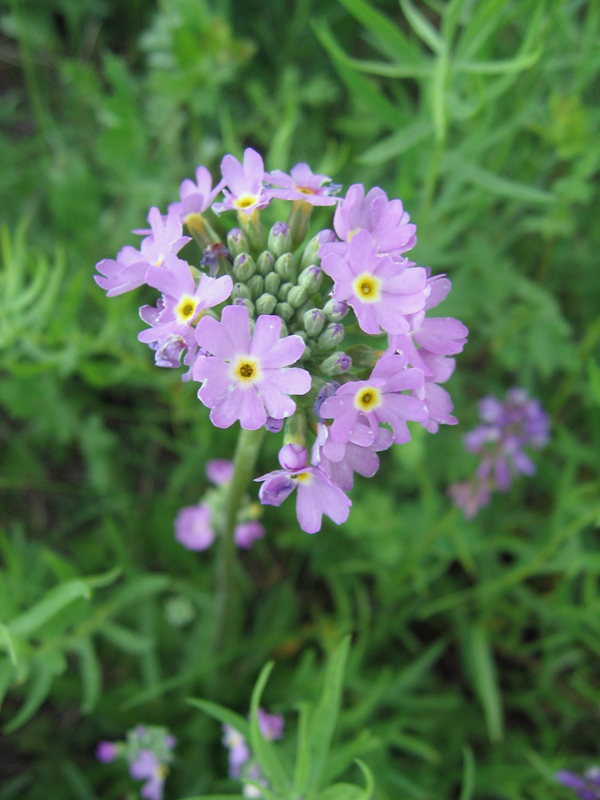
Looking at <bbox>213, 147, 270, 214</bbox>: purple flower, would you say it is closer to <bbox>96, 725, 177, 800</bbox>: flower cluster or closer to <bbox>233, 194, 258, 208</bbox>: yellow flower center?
<bbox>233, 194, 258, 208</bbox>: yellow flower center

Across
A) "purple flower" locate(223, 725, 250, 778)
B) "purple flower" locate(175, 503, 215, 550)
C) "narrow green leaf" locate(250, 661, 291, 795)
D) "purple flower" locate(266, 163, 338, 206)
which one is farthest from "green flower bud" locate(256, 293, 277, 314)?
"purple flower" locate(223, 725, 250, 778)

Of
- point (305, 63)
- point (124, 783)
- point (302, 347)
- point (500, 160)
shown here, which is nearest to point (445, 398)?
point (302, 347)

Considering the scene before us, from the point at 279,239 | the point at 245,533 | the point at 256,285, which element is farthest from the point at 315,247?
the point at 245,533

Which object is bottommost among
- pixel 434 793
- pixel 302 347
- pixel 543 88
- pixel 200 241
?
pixel 434 793

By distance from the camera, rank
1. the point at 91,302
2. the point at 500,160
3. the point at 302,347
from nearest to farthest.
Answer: the point at 302,347 → the point at 500,160 → the point at 91,302

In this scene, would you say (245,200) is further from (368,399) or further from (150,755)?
(150,755)

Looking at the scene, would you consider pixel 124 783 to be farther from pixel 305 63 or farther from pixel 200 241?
pixel 305 63
